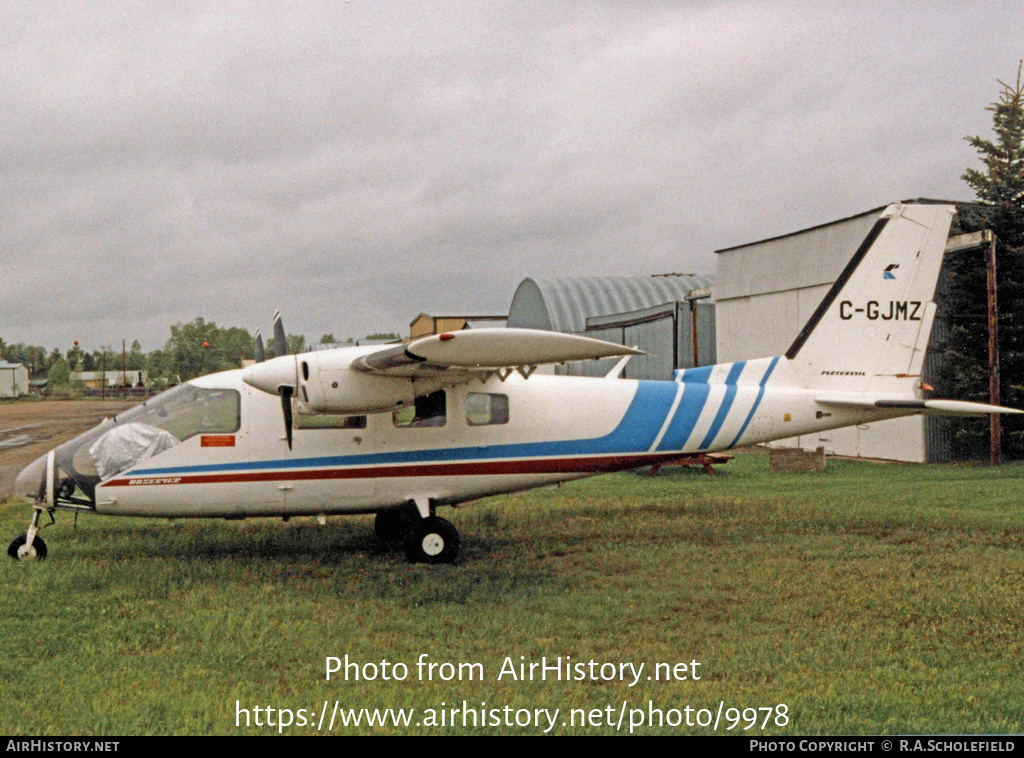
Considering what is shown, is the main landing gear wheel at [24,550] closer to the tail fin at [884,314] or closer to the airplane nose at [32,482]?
the airplane nose at [32,482]

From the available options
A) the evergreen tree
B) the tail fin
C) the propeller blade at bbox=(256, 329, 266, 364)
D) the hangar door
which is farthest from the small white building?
the tail fin

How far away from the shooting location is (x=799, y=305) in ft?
82.8

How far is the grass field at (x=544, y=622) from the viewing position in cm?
586

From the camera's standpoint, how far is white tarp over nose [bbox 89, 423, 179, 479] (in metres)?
10.6

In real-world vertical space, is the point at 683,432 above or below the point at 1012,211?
below

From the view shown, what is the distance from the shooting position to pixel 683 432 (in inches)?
469

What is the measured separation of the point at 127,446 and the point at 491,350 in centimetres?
493

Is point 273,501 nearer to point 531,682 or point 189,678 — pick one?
point 189,678

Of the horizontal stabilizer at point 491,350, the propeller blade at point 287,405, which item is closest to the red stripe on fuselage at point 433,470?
the propeller blade at point 287,405

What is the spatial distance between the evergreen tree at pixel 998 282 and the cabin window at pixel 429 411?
1530 centimetres

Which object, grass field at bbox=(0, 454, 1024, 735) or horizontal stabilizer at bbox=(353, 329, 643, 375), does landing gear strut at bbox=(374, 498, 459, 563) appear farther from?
horizontal stabilizer at bbox=(353, 329, 643, 375)

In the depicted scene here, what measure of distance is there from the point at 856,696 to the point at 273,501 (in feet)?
23.9
